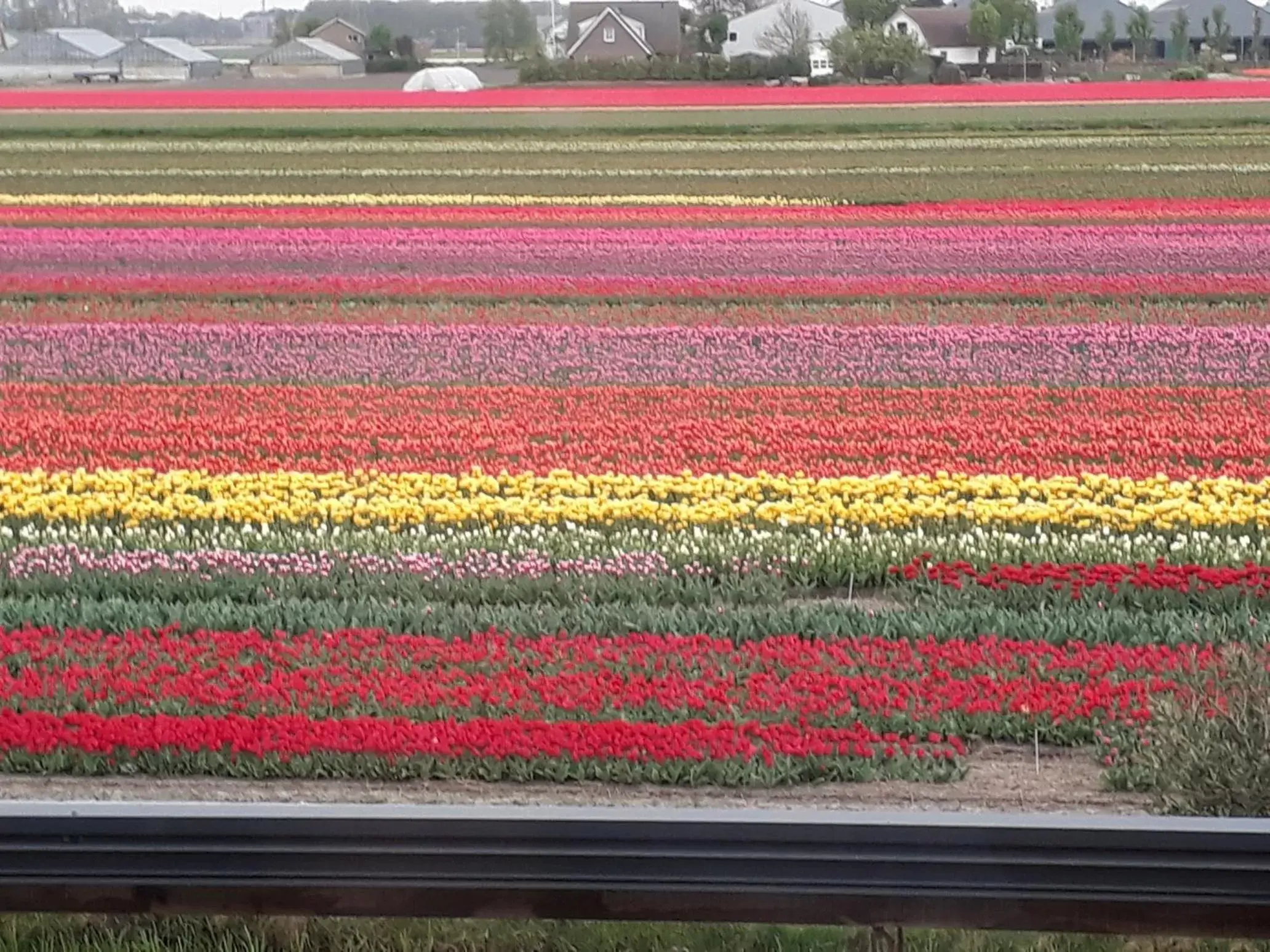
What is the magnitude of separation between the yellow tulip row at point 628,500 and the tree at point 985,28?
203 feet

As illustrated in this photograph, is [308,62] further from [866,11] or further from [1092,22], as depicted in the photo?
[1092,22]

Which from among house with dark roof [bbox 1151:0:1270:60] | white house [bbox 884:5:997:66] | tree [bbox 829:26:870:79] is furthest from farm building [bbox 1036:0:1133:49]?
tree [bbox 829:26:870:79]

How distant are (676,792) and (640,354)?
27.9ft

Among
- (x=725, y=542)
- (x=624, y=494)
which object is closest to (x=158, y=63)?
(x=624, y=494)

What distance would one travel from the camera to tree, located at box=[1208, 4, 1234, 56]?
78.1 m

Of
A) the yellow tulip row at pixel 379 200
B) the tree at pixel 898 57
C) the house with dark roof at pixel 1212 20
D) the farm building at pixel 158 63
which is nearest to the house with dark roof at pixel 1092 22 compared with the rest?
the house with dark roof at pixel 1212 20

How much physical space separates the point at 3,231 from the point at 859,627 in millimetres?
18307

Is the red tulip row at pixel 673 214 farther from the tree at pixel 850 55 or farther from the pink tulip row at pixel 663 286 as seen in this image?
the tree at pixel 850 55

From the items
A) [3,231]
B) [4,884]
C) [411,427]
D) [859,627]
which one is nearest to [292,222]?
[3,231]

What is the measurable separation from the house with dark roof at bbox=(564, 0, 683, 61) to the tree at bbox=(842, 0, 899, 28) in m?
7.05

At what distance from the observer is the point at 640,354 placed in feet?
49.1

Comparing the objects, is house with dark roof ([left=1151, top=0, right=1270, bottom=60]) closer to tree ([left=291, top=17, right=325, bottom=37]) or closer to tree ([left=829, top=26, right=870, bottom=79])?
tree ([left=829, top=26, right=870, bottom=79])

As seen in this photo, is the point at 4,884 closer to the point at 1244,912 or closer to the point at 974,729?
the point at 1244,912

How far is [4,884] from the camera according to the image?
15.1ft
